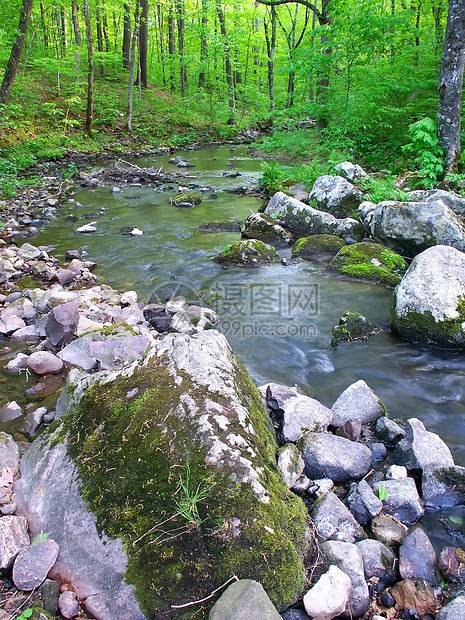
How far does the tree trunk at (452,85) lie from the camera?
355 inches

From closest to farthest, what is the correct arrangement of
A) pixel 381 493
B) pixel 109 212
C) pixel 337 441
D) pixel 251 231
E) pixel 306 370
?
pixel 381 493 → pixel 337 441 → pixel 306 370 → pixel 251 231 → pixel 109 212

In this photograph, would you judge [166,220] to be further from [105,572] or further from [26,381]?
[105,572]

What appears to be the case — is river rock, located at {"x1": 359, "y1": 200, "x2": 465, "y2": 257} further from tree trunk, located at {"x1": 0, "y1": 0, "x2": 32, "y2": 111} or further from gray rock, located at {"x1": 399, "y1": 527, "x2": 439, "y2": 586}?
tree trunk, located at {"x1": 0, "y1": 0, "x2": 32, "y2": 111}

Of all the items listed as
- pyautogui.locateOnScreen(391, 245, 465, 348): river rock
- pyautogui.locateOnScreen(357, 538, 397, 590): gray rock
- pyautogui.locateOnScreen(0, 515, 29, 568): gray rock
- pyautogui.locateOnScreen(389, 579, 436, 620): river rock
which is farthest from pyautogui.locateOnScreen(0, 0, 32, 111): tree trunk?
pyautogui.locateOnScreen(389, 579, 436, 620): river rock

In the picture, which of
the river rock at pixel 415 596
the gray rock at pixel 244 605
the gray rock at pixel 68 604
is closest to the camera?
the gray rock at pixel 244 605

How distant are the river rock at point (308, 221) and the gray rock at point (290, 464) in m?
6.83

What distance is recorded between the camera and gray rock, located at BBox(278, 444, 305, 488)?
114 inches

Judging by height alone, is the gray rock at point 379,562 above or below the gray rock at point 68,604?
below

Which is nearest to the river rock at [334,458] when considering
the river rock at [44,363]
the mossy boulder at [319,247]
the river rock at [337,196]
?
the river rock at [44,363]

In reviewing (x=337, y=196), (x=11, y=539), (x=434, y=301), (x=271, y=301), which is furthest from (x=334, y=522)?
(x=337, y=196)

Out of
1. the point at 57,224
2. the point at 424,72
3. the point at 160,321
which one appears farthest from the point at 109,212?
the point at 424,72

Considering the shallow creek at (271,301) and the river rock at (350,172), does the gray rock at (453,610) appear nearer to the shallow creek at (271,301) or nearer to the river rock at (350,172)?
the shallow creek at (271,301)

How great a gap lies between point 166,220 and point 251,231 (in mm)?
2836

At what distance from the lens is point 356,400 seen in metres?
3.85
